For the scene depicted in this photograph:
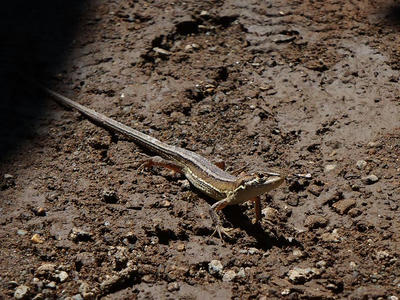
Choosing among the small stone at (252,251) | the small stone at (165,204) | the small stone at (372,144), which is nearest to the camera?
the small stone at (252,251)

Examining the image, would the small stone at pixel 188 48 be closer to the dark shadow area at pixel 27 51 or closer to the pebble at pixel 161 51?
the pebble at pixel 161 51

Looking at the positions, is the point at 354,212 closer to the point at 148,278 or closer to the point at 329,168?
the point at 329,168

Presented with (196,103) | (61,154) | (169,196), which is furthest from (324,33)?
(61,154)

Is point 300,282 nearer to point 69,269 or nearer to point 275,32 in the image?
point 69,269

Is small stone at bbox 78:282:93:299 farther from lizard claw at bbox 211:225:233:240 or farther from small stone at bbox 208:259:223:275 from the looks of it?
lizard claw at bbox 211:225:233:240

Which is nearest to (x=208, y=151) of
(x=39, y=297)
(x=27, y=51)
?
(x=39, y=297)

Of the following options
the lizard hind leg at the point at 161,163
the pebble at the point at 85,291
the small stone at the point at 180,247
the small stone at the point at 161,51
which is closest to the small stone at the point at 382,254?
the small stone at the point at 180,247

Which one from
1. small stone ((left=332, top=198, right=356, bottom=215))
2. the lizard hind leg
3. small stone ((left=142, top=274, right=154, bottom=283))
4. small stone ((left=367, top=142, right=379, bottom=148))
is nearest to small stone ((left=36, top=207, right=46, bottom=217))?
the lizard hind leg
